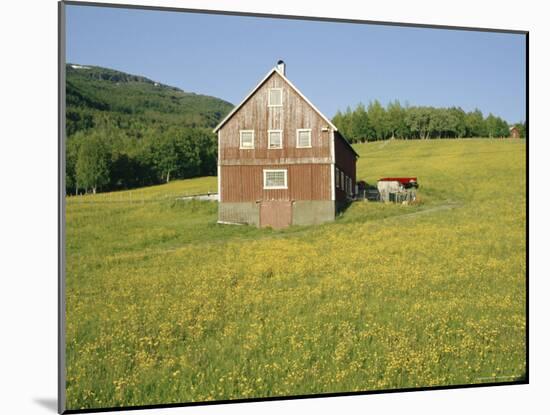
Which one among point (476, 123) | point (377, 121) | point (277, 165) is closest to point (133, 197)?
point (277, 165)

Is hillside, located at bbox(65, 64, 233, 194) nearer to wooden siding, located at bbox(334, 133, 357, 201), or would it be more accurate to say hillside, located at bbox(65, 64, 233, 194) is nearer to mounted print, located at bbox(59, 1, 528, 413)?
mounted print, located at bbox(59, 1, 528, 413)

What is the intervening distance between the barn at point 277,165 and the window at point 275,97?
19 millimetres

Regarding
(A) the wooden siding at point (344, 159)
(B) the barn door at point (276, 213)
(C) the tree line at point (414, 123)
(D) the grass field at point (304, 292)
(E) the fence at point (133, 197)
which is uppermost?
(C) the tree line at point (414, 123)

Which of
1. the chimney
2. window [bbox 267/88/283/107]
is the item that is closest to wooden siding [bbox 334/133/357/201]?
window [bbox 267/88/283/107]

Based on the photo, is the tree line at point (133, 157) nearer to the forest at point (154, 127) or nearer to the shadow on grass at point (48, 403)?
the forest at point (154, 127)

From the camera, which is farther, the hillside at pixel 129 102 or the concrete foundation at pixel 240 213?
the concrete foundation at pixel 240 213

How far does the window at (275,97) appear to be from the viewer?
44.5 feet

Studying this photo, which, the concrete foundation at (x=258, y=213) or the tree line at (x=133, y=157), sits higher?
the tree line at (x=133, y=157)

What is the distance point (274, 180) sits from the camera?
46.6ft

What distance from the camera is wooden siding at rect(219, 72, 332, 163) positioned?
13.8 metres

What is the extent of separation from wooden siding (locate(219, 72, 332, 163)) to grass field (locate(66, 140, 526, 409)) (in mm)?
726

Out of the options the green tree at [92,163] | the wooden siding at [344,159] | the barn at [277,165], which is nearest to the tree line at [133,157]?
the green tree at [92,163]

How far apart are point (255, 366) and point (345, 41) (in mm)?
5769

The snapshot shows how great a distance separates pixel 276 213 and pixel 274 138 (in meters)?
1.35
